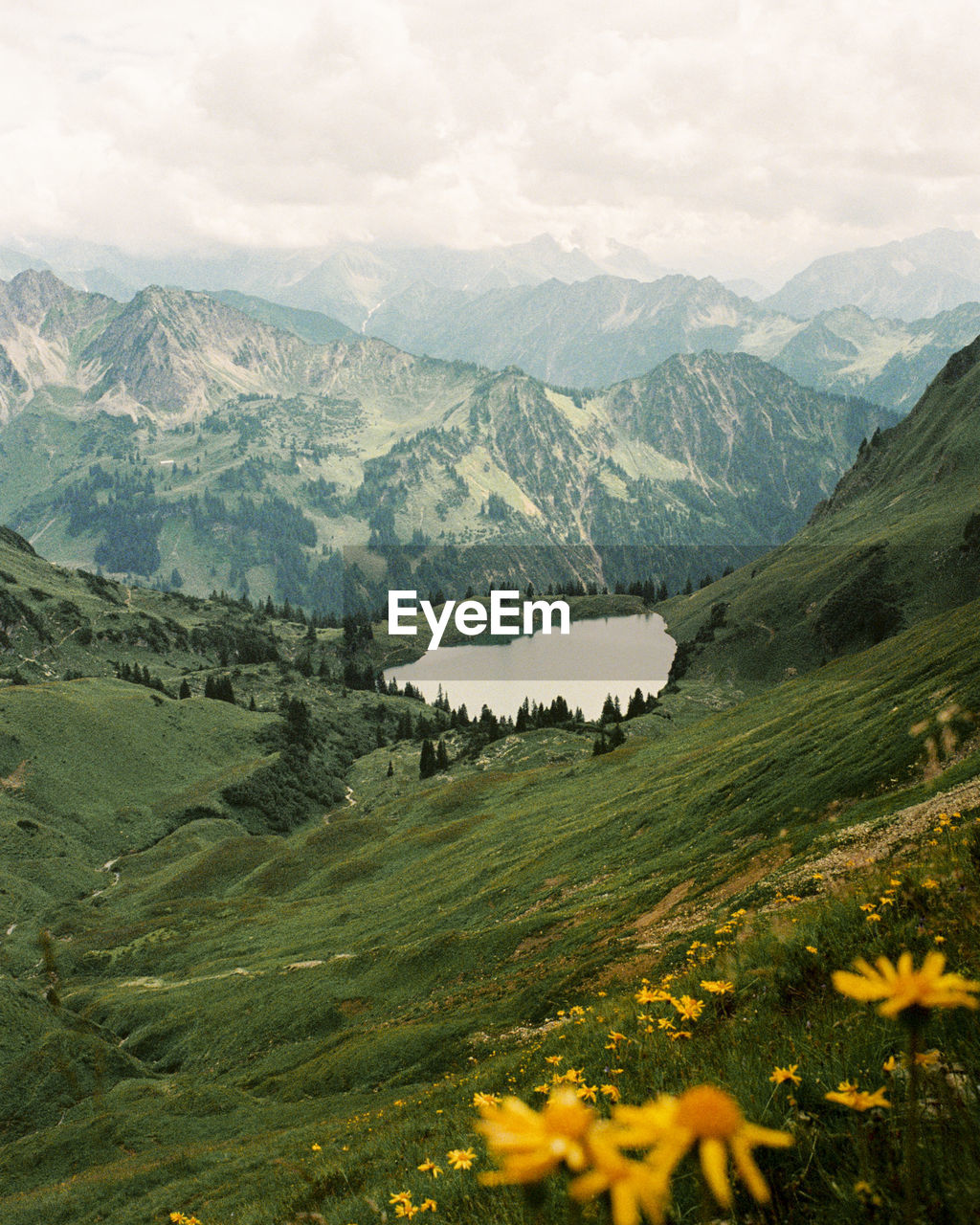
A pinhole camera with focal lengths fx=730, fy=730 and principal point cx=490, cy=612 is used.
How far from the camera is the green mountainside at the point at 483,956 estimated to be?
23.6 ft

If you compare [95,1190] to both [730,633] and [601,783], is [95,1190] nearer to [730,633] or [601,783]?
[601,783]

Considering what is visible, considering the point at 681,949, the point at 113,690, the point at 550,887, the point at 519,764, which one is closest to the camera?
the point at 681,949

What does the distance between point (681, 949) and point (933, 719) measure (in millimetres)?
18678

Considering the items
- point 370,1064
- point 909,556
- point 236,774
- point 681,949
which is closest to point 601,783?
point 370,1064

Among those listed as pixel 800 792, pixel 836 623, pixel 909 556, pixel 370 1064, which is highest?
pixel 909 556

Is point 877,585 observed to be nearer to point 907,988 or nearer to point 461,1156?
point 461,1156

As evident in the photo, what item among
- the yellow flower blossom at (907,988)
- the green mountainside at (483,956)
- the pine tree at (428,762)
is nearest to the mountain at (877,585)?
the green mountainside at (483,956)

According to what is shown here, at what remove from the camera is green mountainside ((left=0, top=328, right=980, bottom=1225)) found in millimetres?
7180

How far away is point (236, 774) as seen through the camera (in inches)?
5974

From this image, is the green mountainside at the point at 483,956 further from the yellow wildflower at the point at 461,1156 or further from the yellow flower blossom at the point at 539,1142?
the yellow wildflower at the point at 461,1156

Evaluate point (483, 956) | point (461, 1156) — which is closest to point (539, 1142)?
point (461, 1156)

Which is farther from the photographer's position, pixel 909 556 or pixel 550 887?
pixel 909 556

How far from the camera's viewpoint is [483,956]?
3759 centimetres

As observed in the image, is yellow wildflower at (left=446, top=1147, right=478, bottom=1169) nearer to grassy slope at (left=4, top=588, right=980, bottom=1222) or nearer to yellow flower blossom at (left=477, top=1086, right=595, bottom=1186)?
yellow flower blossom at (left=477, top=1086, right=595, bottom=1186)
